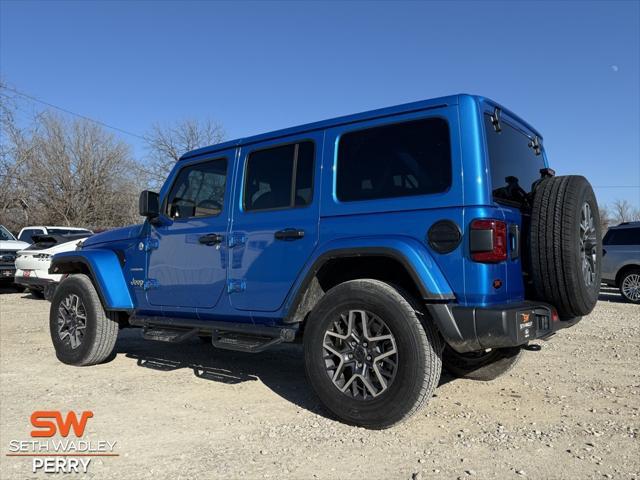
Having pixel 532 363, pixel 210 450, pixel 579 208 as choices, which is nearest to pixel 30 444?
pixel 210 450

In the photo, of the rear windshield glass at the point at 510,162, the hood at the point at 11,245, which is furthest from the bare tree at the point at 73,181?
the rear windshield glass at the point at 510,162

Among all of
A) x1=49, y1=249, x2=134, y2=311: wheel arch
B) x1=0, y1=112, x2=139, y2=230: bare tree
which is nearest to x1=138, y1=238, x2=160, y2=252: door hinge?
x1=49, y1=249, x2=134, y2=311: wheel arch

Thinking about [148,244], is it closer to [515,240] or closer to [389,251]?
[389,251]

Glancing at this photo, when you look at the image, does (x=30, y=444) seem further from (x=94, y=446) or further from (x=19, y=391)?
(x=19, y=391)

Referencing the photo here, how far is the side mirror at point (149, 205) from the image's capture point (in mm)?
5055

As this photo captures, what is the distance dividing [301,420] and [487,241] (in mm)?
1805

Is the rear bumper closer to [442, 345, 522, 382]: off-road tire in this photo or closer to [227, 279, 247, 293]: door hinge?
[442, 345, 522, 382]: off-road tire

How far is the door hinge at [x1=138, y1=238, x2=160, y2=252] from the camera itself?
16.9 feet

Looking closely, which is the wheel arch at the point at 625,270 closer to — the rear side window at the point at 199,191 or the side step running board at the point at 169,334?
the rear side window at the point at 199,191

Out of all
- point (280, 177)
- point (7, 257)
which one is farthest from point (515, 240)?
point (7, 257)

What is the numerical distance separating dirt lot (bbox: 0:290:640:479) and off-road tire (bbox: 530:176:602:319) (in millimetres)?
877

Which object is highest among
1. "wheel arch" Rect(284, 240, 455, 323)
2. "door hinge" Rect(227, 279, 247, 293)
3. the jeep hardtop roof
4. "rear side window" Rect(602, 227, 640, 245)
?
the jeep hardtop roof

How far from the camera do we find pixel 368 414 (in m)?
3.46

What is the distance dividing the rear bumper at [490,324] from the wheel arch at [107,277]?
3.34 m
